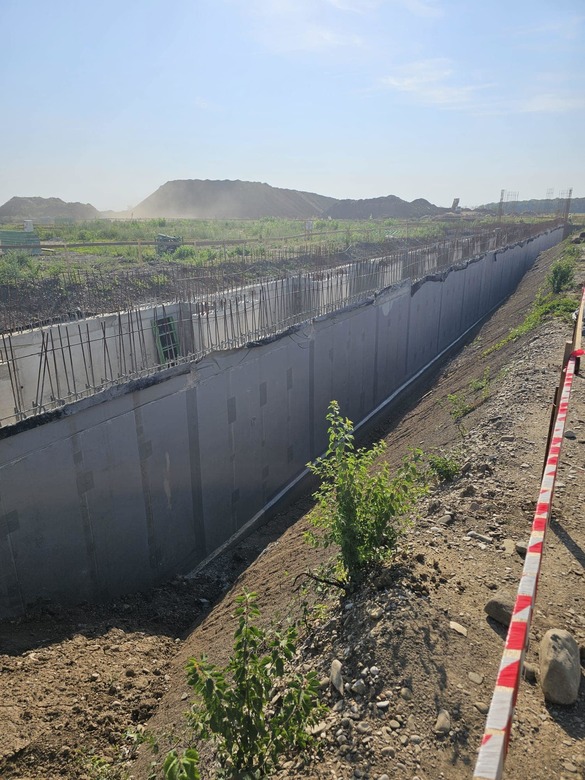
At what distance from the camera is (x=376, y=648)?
388 cm

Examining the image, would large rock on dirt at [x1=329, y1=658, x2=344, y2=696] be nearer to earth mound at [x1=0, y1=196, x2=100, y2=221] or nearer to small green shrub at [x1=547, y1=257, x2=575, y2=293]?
small green shrub at [x1=547, y1=257, x2=575, y2=293]

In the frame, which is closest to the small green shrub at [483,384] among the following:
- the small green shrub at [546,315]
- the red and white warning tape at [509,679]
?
the small green shrub at [546,315]

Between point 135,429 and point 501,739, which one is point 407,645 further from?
point 135,429

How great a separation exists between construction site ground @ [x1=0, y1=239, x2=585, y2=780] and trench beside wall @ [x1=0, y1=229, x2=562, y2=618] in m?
0.48

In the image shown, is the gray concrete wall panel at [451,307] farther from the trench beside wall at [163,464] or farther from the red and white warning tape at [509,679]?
the red and white warning tape at [509,679]

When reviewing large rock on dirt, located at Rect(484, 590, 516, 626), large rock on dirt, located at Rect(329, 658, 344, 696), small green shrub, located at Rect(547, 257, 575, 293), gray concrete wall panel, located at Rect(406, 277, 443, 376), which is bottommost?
gray concrete wall panel, located at Rect(406, 277, 443, 376)

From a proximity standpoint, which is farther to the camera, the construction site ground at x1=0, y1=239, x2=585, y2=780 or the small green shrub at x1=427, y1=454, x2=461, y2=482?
the small green shrub at x1=427, y1=454, x2=461, y2=482

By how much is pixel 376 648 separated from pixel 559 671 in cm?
113

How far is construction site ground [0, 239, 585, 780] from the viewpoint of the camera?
3.31 m

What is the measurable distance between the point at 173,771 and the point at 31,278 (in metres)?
23.2

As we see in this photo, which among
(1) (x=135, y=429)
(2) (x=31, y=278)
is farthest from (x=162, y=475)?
(2) (x=31, y=278)

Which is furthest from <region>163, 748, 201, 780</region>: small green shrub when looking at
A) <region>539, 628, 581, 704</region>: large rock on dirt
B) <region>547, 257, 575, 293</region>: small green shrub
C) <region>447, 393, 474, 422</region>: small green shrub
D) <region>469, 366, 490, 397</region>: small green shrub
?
<region>547, 257, 575, 293</region>: small green shrub

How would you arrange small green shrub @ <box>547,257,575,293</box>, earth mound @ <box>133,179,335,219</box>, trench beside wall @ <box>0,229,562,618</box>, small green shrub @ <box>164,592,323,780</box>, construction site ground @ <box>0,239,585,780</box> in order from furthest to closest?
earth mound @ <box>133,179,335,219</box>
small green shrub @ <box>547,257,575,293</box>
trench beside wall @ <box>0,229,562,618</box>
construction site ground @ <box>0,239,585,780</box>
small green shrub @ <box>164,592,323,780</box>

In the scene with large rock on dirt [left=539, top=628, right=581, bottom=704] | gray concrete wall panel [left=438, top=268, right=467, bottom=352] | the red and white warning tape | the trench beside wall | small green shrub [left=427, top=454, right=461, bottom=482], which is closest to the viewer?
the red and white warning tape
